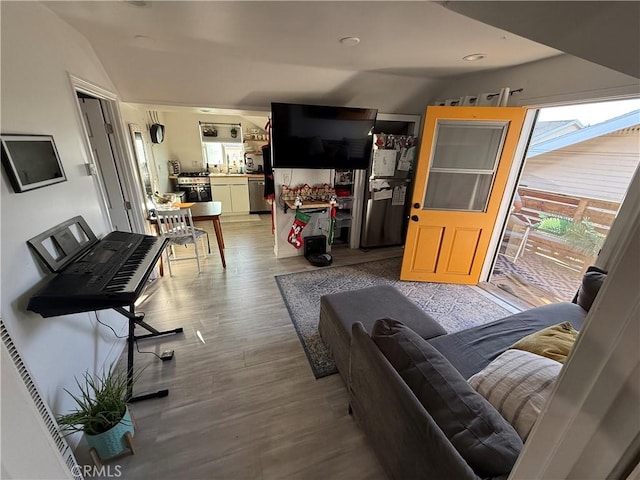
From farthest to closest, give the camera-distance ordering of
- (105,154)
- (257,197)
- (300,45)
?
(257,197), (105,154), (300,45)

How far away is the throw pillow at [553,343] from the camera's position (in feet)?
3.95

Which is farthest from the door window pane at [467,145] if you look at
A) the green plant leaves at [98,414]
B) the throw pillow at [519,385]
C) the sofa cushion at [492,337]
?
the green plant leaves at [98,414]

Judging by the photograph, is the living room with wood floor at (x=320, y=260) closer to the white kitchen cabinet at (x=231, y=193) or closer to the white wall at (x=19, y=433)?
the white wall at (x=19, y=433)

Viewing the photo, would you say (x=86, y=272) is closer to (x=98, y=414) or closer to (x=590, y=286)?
(x=98, y=414)

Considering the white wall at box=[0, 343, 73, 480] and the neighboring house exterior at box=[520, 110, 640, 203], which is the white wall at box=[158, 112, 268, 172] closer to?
the neighboring house exterior at box=[520, 110, 640, 203]

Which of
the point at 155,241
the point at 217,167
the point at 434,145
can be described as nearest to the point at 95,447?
the point at 155,241

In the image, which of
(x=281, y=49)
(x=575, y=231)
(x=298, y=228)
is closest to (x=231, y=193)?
(x=298, y=228)

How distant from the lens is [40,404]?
110 centimetres

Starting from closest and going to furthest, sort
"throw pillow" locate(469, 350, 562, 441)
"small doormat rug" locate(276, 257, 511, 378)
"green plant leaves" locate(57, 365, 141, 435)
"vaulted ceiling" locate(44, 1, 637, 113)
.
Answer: "throw pillow" locate(469, 350, 562, 441) < "green plant leaves" locate(57, 365, 141, 435) < "vaulted ceiling" locate(44, 1, 637, 113) < "small doormat rug" locate(276, 257, 511, 378)

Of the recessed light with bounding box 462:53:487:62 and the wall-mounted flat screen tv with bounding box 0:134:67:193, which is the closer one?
the wall-mounted flat screen tv with bounding box 0:134:67:193

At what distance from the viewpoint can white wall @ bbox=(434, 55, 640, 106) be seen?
1895 mm

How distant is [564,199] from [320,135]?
331 cm

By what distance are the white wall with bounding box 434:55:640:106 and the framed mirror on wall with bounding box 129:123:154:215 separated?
4.32 metres

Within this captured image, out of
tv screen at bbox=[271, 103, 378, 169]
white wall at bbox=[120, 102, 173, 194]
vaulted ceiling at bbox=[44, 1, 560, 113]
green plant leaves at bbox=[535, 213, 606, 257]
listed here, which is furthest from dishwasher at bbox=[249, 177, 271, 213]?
green plant leaves at bbox=[535, 213, 606, 257]
